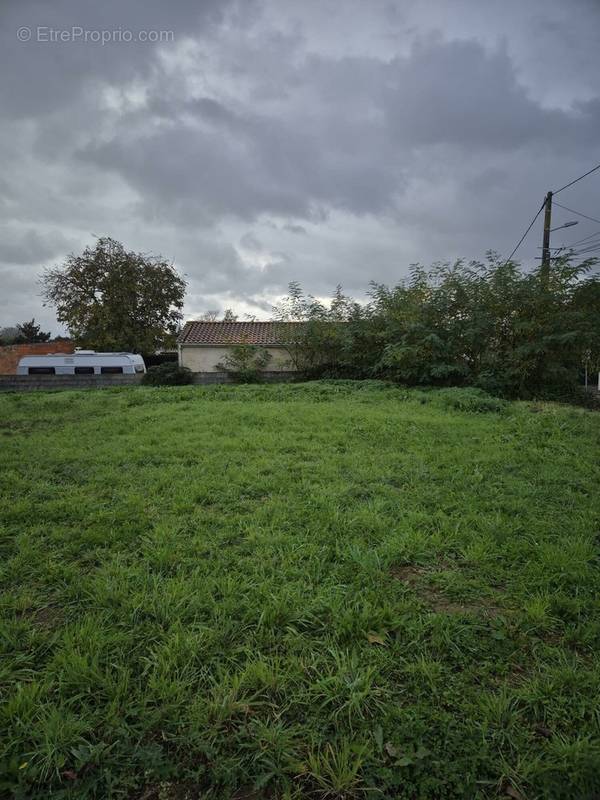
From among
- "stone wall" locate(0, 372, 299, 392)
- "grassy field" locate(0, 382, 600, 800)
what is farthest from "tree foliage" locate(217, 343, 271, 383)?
"grassy field" locate(0, 382, 600, 800)

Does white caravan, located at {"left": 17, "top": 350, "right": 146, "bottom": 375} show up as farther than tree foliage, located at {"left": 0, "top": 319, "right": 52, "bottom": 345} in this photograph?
No

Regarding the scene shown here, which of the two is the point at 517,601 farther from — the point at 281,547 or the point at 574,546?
the point at 281,547

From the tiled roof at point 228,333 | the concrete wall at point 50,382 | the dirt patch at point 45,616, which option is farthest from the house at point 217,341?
the dirt patch at point 45,616

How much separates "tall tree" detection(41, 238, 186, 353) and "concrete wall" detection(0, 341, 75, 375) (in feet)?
5.56

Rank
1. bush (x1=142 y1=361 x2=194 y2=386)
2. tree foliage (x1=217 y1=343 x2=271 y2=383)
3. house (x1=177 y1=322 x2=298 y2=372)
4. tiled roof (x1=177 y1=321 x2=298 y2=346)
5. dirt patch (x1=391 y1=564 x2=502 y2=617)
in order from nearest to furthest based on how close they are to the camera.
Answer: dirt patch (x1=391 y1=564 x2=502 y2=617) → bush (x1=142 y1=361 x2=194 y2=386) → tree foliage (x1=217 y1=343 x2=271 y2=383) → house (x1=177 y1=322 x2=298 y2=372) → tiled roof (x1=177 y1=321 x2=298 y2=346)

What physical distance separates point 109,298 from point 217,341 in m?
8.68

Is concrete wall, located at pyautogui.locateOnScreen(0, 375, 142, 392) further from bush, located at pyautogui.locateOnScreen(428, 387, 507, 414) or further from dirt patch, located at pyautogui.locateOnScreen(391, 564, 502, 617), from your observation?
dirt patch, located at pyautogui.locateOnScreen(391, 564, 502, 617)

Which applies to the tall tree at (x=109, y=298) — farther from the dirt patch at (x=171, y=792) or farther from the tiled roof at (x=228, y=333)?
the dirt patch at (x=171, y=792)

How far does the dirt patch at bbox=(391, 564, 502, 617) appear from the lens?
178cm

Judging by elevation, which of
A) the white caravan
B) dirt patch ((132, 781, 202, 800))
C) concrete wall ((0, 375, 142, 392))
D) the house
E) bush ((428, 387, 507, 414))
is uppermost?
the house

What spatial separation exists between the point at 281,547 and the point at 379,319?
989 cm

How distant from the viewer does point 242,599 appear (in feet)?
5.97

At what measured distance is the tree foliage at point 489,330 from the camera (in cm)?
855

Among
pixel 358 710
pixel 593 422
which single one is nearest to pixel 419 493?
pixel 358 710
